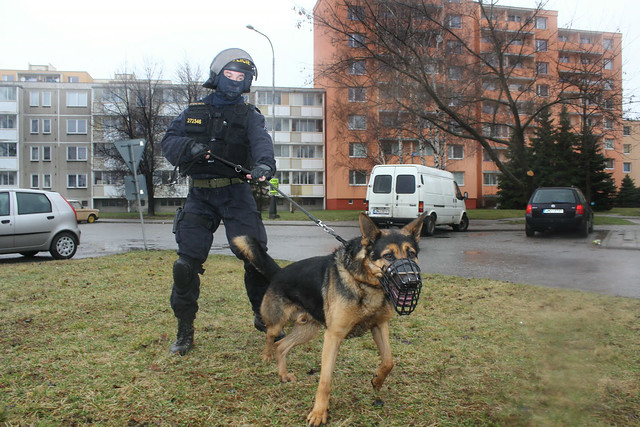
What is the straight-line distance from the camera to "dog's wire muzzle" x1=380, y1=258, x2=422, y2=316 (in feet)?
7.70

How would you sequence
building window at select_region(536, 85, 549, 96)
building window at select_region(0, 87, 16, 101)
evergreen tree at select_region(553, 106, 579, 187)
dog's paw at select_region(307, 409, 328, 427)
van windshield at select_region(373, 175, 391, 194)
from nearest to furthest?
dog's paw at select_region(307, 409, 328, 427), van windshield at select_region(373, 175, 391, 194), building window at select_region(536, 85, 549, 96), evergreen tree at select_region(553, 106, 579, 187), building window at select_region(0, 87, 16, 101)

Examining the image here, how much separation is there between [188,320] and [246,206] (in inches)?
41.8

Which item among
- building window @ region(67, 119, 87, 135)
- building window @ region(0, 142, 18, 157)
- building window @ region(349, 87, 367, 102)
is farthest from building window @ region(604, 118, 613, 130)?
building window @ region(0, 142, 18, 157)

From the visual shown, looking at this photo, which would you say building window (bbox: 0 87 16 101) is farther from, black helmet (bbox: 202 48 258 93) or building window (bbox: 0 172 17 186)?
black helmet (bbox: 202 48 258 93)

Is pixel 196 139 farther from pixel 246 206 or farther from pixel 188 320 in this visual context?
pixel 188 320

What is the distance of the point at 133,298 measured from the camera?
556cm

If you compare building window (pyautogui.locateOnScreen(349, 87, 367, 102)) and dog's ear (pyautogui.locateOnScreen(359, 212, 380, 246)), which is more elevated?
building window (pyautogui.locateOnScreen(349, 87, 367, 102))

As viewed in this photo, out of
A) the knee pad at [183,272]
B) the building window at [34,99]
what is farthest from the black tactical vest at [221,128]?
the building window at [34,99]

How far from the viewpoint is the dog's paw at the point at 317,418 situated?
2.54 meters

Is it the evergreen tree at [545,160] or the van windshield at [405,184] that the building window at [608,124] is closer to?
the van windshield at [405,184]

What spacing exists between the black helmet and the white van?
1161 cm

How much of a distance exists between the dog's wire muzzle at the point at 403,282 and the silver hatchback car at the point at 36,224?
990 cm

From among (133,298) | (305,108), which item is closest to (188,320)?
(133,298)

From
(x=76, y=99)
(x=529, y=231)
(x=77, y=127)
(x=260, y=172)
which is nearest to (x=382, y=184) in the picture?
(x=529, y=231)
